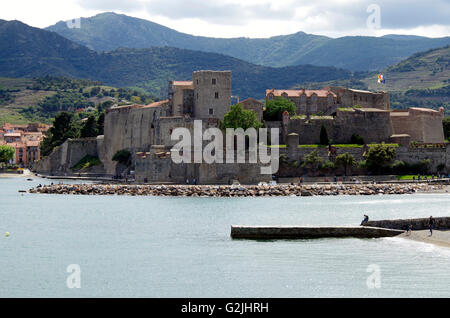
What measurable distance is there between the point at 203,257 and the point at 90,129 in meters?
62.0

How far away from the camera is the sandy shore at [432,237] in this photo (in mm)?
26042

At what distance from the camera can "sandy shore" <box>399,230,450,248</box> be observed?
26.0 meters

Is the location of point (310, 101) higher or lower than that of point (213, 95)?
higher

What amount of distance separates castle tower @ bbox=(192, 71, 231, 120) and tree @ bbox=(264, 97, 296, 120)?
5.34 m

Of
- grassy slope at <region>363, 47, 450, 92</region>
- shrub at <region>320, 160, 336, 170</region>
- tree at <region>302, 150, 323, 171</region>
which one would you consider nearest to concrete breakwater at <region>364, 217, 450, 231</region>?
tree at <region>302, 150, 323, 171</region>

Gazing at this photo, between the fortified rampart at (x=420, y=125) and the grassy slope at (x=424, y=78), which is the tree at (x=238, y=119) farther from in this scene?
the grassy slope at (x=424, y=78)

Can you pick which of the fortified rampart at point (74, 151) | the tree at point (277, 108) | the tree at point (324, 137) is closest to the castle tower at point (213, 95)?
the tree at point (277, 108)

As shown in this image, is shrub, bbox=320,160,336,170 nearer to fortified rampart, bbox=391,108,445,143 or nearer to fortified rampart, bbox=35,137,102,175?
fortified rampart, bbox=391,108,445,143

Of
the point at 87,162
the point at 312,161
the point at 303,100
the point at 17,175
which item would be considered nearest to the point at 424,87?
the point at 303,100

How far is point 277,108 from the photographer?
65.5 metres

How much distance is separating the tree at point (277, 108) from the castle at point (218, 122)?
115 centimetres

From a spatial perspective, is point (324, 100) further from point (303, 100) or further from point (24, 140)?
point (24, 140)
